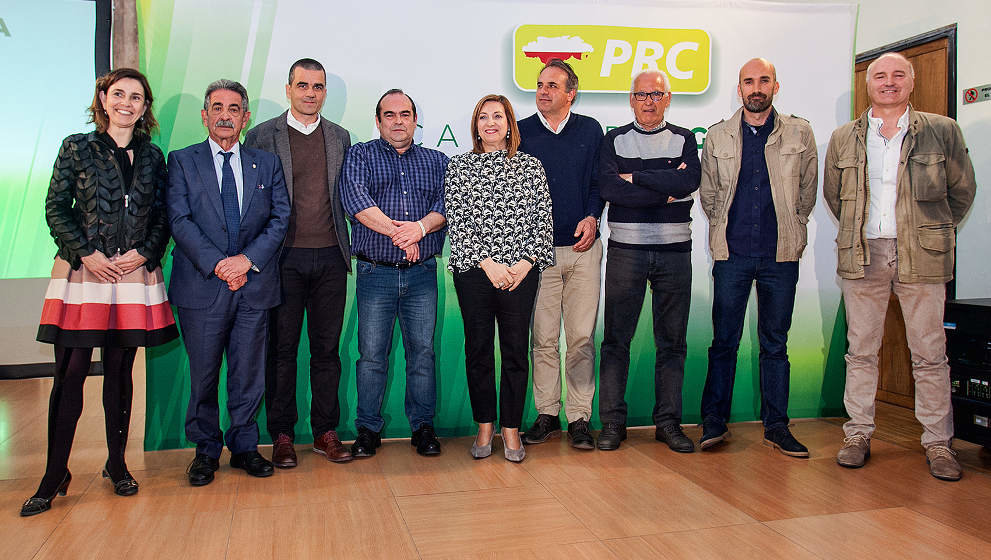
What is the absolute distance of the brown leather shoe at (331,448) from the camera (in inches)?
132

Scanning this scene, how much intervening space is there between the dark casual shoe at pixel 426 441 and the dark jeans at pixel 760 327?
1.40 meters

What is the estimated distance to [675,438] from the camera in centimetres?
359

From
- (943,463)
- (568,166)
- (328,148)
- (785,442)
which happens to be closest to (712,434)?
(785,442)

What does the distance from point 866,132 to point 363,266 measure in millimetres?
2542

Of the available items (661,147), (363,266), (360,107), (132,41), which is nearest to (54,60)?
(132,41)

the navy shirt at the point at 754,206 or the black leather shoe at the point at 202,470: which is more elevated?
the navy shirt at the point at 754,206

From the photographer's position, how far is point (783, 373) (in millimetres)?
3566

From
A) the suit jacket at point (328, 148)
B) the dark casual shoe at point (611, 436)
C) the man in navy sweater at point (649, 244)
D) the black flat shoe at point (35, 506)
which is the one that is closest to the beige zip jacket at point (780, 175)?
the man in navy sweater at point (649, 244)

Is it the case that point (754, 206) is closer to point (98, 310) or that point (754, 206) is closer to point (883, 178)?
point (883, 178)

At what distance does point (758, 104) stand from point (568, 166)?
3.22 ft

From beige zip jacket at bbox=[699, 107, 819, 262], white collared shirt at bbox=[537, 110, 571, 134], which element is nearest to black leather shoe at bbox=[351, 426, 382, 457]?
white collared shirt at bbox=[537, 110, 571, 134]

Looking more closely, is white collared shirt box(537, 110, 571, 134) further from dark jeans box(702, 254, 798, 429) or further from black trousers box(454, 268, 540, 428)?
dark jeans box(702, 254, 798, 429)

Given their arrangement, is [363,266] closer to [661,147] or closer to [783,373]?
[661,147]

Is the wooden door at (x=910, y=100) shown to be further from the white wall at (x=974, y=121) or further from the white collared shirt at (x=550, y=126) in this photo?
the white collared shirt at (x=550, y=126)
